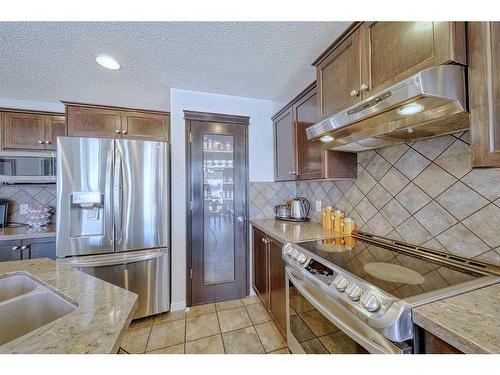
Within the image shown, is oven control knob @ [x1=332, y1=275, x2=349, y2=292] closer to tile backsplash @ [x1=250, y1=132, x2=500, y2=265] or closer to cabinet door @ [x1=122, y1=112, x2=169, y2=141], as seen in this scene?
tile backsplash @ [x1=250, y1=132, x2=500, y2=265]

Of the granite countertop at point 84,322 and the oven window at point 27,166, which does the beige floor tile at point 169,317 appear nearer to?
the granite countertop at point 84,322

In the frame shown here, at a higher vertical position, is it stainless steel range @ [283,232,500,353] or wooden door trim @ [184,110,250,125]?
wooden door trim @ [184,110,250,125]

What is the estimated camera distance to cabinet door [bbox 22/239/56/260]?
1.94 m

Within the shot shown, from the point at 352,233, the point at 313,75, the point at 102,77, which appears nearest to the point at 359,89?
the point at 313,75

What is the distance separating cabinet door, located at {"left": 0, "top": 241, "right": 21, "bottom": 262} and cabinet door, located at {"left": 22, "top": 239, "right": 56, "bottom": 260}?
0.07 metres

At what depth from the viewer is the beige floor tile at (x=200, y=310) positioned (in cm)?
207

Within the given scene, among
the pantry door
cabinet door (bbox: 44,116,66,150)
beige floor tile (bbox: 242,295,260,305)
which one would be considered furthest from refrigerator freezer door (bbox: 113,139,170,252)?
cabinet door (bbox: 44,116,66,150)

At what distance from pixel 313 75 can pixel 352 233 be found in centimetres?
149

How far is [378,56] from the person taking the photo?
1.05m

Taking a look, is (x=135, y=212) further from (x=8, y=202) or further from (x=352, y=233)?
(x=352, y=233)

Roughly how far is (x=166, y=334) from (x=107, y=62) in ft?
7.72

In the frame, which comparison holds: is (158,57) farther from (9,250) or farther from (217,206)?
(9,250)

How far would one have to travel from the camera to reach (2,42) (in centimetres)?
144

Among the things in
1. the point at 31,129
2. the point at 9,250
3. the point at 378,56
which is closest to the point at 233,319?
the point at 9,250
